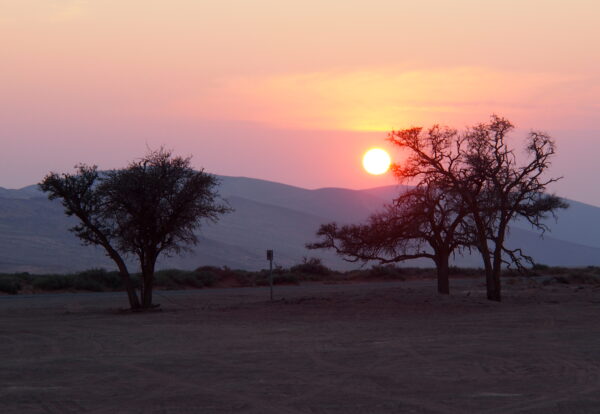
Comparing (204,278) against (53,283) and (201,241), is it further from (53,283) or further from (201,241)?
(201,241)

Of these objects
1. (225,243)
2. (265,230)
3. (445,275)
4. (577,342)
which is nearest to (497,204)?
(445,275)

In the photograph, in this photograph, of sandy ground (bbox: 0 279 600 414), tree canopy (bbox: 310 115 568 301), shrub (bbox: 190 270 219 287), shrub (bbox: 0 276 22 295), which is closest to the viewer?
sandy ground (bbox: 0 279 600 414)

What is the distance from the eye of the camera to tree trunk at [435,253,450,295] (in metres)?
32.0

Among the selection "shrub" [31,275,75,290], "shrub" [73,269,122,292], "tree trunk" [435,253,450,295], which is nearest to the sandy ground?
"tree trunk" [435,253,450,295]

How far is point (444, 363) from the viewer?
1586cm

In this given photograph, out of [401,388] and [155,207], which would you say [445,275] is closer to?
[155,207]

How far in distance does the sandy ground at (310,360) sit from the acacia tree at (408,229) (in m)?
2.20

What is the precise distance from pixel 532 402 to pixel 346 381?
3265 mm

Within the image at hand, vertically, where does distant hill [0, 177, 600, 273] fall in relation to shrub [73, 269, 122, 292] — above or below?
above

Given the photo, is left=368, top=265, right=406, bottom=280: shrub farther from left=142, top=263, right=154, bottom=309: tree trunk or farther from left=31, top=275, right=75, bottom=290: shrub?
left=142, top=263, right=154, bottom=309: tree trunk

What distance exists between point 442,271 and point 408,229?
161 inches

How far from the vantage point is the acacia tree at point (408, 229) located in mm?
30125

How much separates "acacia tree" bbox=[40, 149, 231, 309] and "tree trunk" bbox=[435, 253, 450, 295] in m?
9.06

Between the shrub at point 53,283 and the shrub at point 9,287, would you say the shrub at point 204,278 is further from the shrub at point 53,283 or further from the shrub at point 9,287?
the shrub at point 9,287
